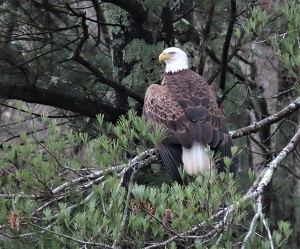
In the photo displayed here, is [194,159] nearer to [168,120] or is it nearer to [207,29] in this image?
[168,120]

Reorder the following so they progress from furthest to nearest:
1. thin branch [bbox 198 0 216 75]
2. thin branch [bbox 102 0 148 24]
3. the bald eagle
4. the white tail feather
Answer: thin branch [bbox 102 0 148 24]
thin branch [bbox 198 0 216 75]
the bald eagle
the white tail feather

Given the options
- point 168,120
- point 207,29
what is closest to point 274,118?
point 168,120

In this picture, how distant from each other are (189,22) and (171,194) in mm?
2772

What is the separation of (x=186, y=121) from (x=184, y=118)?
0.05 m

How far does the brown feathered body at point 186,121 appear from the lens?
4504 mm

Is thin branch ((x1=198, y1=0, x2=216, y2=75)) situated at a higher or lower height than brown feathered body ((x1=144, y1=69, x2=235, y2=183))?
higher

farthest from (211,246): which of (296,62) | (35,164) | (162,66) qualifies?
(162,66)

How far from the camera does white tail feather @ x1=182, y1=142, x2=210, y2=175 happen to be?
438 cm

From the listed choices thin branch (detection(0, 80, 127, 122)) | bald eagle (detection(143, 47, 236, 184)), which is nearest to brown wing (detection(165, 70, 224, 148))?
bald eagle (detection(143, 47, 236, 184))

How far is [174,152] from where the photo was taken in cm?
458

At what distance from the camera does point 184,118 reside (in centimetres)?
475

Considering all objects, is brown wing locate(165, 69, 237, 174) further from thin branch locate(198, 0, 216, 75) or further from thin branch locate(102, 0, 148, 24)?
thin branch locate(102, 0, 148, 24)

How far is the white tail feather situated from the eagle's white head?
964 mm

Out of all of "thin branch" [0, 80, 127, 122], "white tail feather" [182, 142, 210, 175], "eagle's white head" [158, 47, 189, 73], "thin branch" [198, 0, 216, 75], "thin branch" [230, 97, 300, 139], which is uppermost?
"thin branch" [198, 0, 216, 75]
